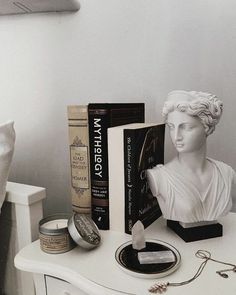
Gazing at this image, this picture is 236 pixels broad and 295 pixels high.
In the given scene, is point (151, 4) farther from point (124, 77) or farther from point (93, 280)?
point (93, 280)

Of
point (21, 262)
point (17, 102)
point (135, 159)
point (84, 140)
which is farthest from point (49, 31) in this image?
point (21, 262)

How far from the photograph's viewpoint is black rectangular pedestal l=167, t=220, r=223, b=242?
0.69m

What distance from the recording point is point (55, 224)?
0.73 m

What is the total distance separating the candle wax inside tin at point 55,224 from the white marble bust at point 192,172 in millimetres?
211

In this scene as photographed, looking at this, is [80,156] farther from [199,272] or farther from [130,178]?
[199,272]

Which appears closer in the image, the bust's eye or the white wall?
the bust's eye

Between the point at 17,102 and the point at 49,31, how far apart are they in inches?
10.4

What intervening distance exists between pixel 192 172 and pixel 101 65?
46cm

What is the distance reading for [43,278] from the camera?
66cm

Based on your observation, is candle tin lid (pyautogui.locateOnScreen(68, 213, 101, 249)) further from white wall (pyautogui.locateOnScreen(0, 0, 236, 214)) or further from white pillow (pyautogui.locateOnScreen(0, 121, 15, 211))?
white wall (pyautogui.locateOnScreen(0, 0, 236, 214))

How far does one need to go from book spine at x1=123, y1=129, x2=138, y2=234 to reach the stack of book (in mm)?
62

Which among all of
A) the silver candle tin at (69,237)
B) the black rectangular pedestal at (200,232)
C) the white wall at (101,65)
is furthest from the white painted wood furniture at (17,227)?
the black rectangular pedestal at (200,232)

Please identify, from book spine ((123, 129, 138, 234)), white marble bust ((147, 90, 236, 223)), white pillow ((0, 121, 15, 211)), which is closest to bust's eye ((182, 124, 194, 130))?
white marble bust ((147, 90, 236, 223))

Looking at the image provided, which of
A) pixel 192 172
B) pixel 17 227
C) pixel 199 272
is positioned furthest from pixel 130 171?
pixel 17 227
